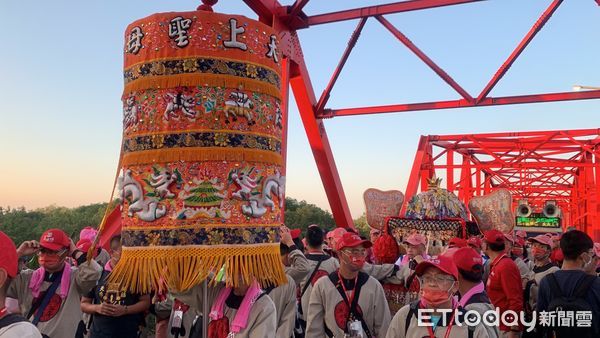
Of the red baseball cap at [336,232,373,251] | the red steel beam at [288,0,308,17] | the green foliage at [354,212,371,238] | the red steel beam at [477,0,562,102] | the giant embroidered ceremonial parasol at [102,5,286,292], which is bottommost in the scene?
the green foliage at [354,212,371,238]

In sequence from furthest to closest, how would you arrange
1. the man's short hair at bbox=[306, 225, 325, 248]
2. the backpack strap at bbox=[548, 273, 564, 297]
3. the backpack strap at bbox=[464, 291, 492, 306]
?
the man's short hair at bbox=[306, 225, 325, 248]
the backpack strap at bbox=[548, 273, 564, 297]
the backpack strap at bbox=[464, 291, 492, 306]

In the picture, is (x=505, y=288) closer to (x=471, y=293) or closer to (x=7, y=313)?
(x=471, y=293)

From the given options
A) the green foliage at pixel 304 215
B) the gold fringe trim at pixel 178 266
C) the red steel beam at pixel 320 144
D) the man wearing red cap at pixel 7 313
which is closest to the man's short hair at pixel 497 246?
the gold fringe trim at pixel 178 266

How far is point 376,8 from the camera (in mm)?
7840

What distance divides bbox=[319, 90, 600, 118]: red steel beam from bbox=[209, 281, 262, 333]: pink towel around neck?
606 centimetres

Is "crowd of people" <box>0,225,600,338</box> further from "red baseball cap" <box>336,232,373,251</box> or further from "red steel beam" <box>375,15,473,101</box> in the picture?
"red steel beam" <box>375,15,473,101</box>

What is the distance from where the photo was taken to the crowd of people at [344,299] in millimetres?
3098

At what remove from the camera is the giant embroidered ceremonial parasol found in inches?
→ 104

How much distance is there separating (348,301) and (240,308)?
1258 millimetres

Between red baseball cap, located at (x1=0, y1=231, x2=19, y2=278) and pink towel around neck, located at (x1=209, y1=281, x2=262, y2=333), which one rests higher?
red baseball cap, located at (x1=0, y1=231, x2=19, y2=278)

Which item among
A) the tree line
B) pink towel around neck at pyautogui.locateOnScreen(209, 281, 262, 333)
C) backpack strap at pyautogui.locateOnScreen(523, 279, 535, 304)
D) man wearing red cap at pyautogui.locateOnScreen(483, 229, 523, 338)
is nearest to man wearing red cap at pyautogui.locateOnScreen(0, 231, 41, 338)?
pink towel around neck at pyautogui.locateOnScreen(209, 281, 262, 333)

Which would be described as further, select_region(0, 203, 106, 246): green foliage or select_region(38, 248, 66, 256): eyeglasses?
select_region(0, 203, 106, 246): green foliage

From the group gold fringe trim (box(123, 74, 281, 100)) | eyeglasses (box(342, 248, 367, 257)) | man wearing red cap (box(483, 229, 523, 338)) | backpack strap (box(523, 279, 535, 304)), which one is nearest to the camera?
gold fringe trim (box(123, 74, 281, 100))

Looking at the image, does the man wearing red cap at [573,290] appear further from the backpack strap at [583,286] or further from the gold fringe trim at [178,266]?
the gold fringe trim at [178,266]
